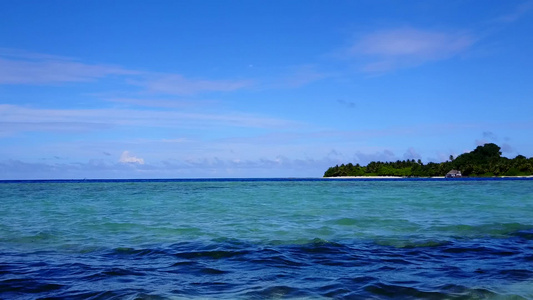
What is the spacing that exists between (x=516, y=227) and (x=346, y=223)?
20.6 ft

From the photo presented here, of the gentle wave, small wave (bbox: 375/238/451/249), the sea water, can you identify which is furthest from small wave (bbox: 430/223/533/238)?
the gentle wave

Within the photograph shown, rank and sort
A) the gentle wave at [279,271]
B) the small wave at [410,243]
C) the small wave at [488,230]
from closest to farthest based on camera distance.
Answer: the gentle wave at [279,271]
the small wave at [410,243]
the small wave at [488,230]

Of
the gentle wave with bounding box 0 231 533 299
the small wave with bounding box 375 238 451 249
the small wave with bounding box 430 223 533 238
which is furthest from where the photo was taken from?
the small wave with bounding box 430 223 533 238

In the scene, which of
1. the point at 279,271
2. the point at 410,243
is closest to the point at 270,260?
the point at 279,271

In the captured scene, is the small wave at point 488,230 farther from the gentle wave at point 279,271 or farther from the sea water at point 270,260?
the gentle wave at point 279,271

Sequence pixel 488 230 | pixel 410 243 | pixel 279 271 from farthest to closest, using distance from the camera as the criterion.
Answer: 1. pixel 488 230
2. pixel 410 243
3. pixel 279 271

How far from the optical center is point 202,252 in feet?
37.8

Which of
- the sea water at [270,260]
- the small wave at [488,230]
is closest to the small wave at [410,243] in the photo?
the sea water at [270,260]

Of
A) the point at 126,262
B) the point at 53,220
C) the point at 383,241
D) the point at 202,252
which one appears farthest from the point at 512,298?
the point at 53,220

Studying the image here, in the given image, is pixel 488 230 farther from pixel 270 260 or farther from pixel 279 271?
pixel 279 271

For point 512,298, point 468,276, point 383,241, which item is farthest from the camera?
point 383,241

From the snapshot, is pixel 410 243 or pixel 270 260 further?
pixel 410 243

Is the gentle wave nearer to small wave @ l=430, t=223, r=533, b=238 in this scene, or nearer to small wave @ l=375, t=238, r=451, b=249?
small wave @ l=375, t=238, r=451, b=249

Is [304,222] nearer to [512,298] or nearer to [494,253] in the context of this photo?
[494,253]
